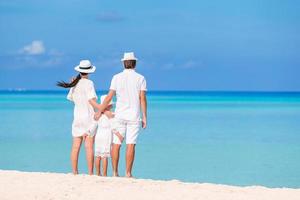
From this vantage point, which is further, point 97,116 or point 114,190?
point 97,116

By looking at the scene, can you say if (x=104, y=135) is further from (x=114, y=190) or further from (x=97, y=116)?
(x=114, y=190)

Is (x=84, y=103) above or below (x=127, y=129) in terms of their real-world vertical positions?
above

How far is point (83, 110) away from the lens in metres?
10.4

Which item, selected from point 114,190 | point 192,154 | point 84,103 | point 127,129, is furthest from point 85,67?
point 192,154

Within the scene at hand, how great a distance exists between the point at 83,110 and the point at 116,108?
Result: 466mm

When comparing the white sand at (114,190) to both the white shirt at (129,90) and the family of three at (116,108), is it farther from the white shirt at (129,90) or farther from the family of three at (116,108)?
the white shirt at (129,90)

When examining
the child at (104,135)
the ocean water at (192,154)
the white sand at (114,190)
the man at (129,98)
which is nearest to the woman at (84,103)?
the child at (104,135)

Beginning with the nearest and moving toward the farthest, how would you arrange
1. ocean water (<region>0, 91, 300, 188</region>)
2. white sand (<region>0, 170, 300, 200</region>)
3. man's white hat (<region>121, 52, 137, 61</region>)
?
white sand (<region>0, 170, 300, 200</region>) → man's white hat (<region>121, 52, 137, 61</region>) → ocean water (<region>0, 91, 300, 188</region>)

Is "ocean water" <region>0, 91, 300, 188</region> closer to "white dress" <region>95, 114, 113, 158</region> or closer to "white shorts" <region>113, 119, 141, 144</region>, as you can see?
"white dress" <region>95, 114, 113, 158</region>

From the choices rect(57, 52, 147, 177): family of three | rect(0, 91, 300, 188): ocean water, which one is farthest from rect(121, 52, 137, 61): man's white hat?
rect(0, 91, 300, 188): ocean water

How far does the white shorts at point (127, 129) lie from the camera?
10203mm

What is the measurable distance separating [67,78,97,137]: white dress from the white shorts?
333 mm

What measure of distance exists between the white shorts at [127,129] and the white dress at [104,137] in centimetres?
24

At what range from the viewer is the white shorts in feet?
33.5
